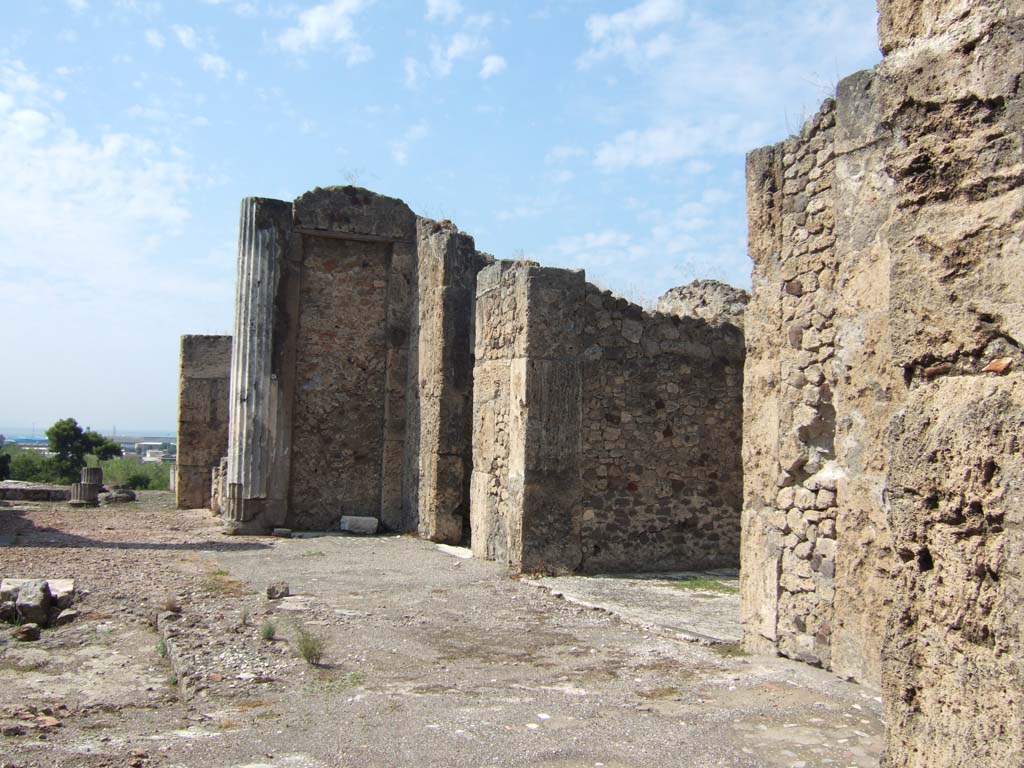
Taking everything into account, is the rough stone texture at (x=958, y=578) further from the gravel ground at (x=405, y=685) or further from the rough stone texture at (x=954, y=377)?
the gravel ground at (x=405, y=685)

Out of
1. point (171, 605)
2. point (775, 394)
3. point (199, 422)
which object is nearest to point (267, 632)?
point (171, 605)

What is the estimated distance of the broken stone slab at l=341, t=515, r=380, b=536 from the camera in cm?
1224

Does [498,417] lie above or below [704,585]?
above

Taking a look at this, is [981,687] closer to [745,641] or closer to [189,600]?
[745,641]

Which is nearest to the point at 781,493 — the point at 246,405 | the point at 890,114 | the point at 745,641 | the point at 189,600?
the point at 745,641

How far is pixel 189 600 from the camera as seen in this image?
Result: 6.72m

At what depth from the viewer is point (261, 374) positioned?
479 inches

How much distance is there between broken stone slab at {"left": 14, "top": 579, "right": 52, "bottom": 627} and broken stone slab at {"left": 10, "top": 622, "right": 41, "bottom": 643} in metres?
0.28

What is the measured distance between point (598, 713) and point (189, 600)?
3.74m

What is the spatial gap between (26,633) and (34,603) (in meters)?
0.41

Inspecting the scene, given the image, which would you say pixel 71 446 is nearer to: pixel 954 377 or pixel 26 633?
pixel 26 633

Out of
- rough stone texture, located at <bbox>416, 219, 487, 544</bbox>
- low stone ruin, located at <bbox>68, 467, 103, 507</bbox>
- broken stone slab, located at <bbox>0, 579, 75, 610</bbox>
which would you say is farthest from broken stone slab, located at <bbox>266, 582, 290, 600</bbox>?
low stone ruin, located at <bbox>68, 467, 103, 507</bbox>

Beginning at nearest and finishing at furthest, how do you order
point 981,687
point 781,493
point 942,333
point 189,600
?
point 981,687 < point 942,333 < point 781,493 < point 189,600

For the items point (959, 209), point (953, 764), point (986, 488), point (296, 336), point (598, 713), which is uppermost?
point (296, 336)
